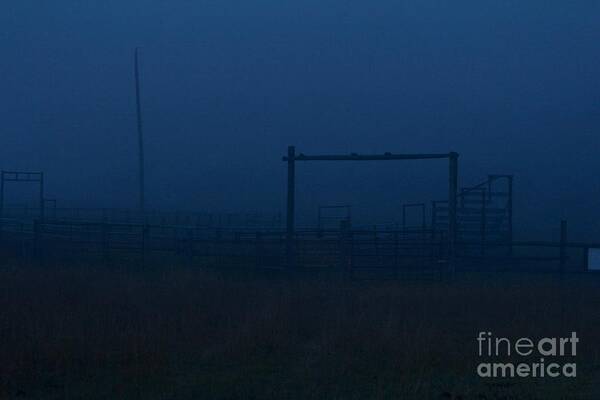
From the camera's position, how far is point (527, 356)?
1151 centimetres

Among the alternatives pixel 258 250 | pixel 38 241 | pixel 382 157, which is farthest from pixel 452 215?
pixel 38 241

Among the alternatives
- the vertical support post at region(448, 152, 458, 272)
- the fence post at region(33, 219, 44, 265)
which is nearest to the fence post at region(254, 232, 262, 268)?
the vertical support post at region(448, 152, 458, 272)

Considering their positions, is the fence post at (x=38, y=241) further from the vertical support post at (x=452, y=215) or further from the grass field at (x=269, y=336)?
the vertical support post at (x=452, y=215)

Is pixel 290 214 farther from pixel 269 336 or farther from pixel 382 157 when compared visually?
pixel 269 336

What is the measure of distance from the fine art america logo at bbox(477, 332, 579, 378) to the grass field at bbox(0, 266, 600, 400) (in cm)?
18

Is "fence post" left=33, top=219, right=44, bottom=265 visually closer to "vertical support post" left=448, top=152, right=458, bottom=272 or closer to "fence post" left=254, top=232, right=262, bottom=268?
"fence post" left=254, top=232, right=262, bottom=268

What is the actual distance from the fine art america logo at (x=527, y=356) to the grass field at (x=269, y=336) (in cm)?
18

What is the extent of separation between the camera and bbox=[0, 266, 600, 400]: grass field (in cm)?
964

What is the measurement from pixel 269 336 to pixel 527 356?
341 cm

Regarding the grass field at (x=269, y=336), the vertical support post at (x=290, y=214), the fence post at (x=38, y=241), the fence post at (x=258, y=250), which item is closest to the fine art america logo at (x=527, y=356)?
the grass field at (x=269, y=336)

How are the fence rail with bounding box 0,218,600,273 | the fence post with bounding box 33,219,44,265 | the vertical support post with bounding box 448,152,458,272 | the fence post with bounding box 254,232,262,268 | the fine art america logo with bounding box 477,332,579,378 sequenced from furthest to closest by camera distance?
the fence post with bounding box 33,219,44,265 < the fence post with bounding box 254,232,262,268 < the fence rail with bounding box 0,218,600,273 < the vertical support post with bounding box 448,152,458,272 < the fine art america logo with bounding box 477,332,579,378

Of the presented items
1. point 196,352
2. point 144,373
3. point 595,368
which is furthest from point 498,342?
point 144,373

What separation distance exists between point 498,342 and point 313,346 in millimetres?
2528

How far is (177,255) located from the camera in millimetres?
24641
